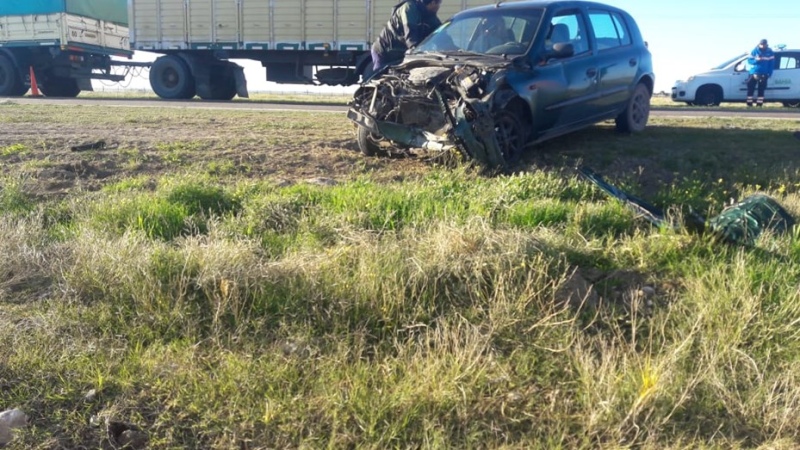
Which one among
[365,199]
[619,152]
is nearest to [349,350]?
[365,199]

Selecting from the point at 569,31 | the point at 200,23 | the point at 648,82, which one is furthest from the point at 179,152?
the point at 200,23

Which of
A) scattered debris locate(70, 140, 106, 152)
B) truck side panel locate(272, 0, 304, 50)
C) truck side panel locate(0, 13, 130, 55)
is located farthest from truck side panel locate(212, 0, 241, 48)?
scattered debris locate(70, 140, 106, 152)

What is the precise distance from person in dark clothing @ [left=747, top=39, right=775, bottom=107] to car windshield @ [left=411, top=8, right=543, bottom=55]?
13.6m

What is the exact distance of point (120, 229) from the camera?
14.4 ft

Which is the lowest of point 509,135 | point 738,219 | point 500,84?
point 738,219

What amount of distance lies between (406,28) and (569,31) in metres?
2.09

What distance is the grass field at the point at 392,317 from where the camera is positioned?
8.27 feet

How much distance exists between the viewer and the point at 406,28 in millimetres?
7922

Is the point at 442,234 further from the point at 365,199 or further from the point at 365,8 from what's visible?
the point at 365,8

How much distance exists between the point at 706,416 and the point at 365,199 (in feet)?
9.46

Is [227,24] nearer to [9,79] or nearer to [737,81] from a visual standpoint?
[9,79]

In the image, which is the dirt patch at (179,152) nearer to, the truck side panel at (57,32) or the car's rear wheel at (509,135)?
the car's rear wheel at (509,135)

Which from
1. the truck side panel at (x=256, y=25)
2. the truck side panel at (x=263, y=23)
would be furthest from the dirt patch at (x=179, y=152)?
the truck side panel at (x=256, y=25)

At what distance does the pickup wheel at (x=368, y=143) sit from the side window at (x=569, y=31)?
6.46ft
